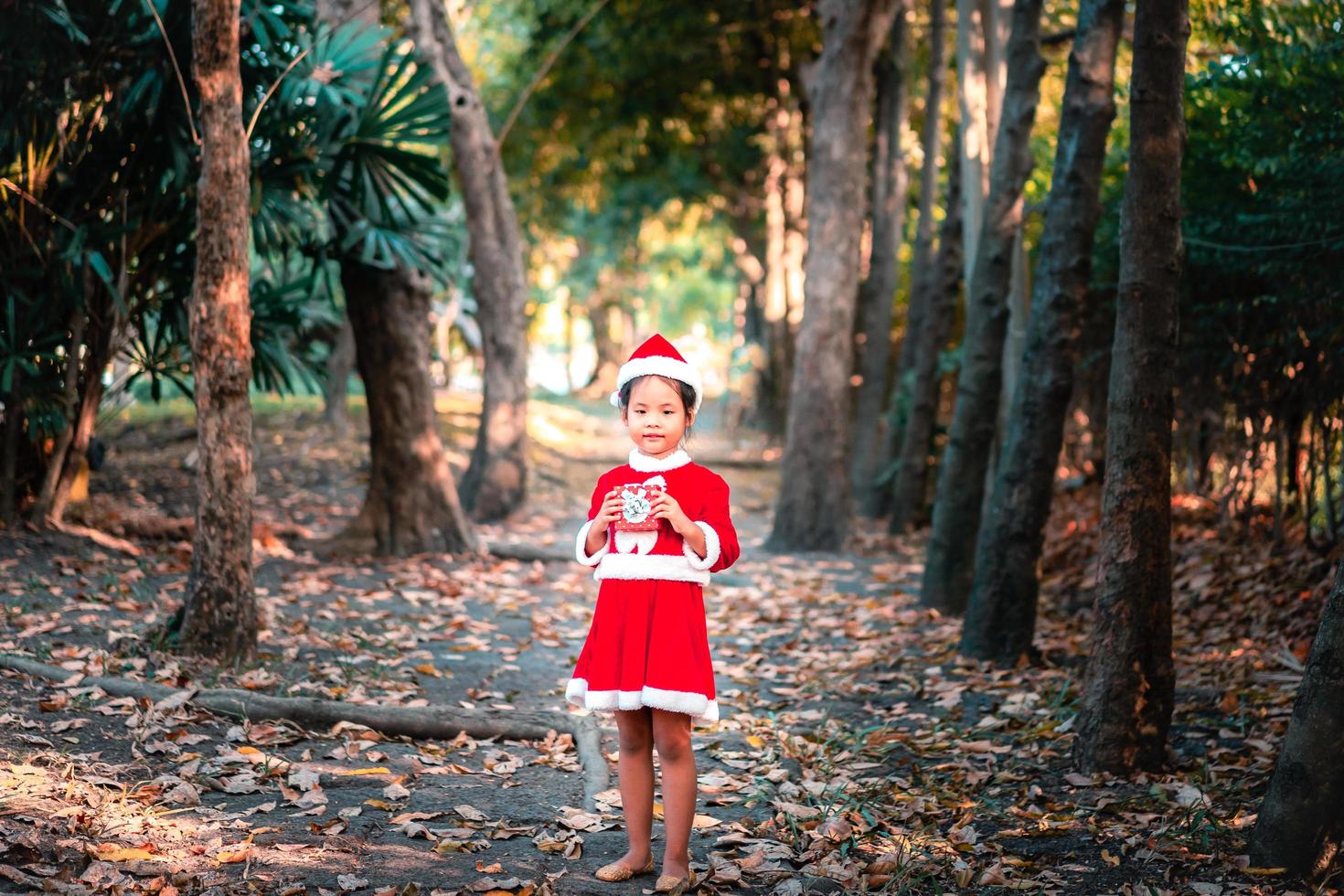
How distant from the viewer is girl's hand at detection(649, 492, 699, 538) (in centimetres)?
400

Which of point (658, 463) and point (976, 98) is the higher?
point (976, 98)

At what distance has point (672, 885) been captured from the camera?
13.2 feet

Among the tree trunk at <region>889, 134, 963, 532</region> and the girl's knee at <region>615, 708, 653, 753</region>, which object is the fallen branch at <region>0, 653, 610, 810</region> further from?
the tree trunk at <region>889, 134, 963, 532</region>

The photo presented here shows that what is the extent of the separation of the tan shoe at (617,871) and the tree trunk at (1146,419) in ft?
7.06

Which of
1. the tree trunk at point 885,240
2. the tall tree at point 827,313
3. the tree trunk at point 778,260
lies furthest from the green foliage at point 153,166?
the tree trunk at point 778,260

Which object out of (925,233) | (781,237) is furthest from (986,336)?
(781,237)

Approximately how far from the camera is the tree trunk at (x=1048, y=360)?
22.4 feet

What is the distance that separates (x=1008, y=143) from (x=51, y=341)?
22.7 ft

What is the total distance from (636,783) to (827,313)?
886cm

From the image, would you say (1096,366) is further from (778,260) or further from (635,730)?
(778,260)

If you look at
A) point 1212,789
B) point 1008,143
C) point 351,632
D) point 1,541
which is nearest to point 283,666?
point 351,632

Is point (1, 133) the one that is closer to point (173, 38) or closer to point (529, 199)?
point (173, 38)

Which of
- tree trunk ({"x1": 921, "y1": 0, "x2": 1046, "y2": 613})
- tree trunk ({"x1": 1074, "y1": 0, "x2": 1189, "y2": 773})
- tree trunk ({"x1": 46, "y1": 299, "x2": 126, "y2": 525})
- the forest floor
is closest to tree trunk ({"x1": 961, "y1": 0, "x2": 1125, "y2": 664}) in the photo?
the forest floor

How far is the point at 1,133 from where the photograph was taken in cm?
850
